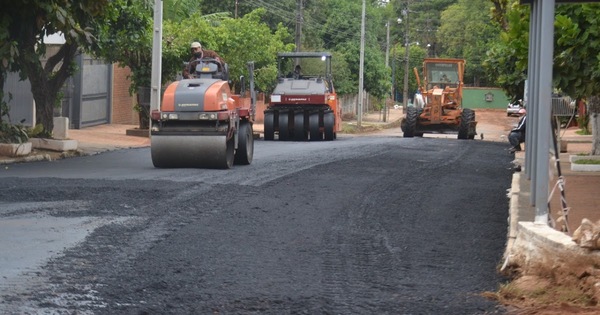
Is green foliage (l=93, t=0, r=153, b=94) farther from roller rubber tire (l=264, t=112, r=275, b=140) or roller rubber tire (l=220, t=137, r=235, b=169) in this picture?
roller rubber tire (l=264, t=112, r=275, b=140)

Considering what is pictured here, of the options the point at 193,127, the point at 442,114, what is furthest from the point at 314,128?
the point at 193,127

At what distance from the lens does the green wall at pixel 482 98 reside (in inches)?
3477

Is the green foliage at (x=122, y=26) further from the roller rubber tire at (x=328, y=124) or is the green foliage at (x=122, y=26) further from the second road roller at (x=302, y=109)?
the roller rubber tire at (x=328, y=124)

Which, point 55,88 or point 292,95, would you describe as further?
point 292,95

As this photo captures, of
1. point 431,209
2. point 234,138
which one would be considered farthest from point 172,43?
point 431,209

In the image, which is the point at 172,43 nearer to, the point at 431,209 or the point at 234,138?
the point at 234,138

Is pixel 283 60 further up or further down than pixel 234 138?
further up

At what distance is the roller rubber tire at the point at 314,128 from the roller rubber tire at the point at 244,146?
1243cm

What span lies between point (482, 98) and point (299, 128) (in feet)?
194

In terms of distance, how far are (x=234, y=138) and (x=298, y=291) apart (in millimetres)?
10406

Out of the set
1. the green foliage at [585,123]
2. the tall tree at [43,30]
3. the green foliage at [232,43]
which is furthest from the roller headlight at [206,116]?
the green foliage at [585,123]

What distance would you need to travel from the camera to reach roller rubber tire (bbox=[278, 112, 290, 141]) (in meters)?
32.0

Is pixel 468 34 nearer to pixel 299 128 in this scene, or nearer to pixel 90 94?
pixel 90 94

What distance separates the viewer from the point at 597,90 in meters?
16.7
